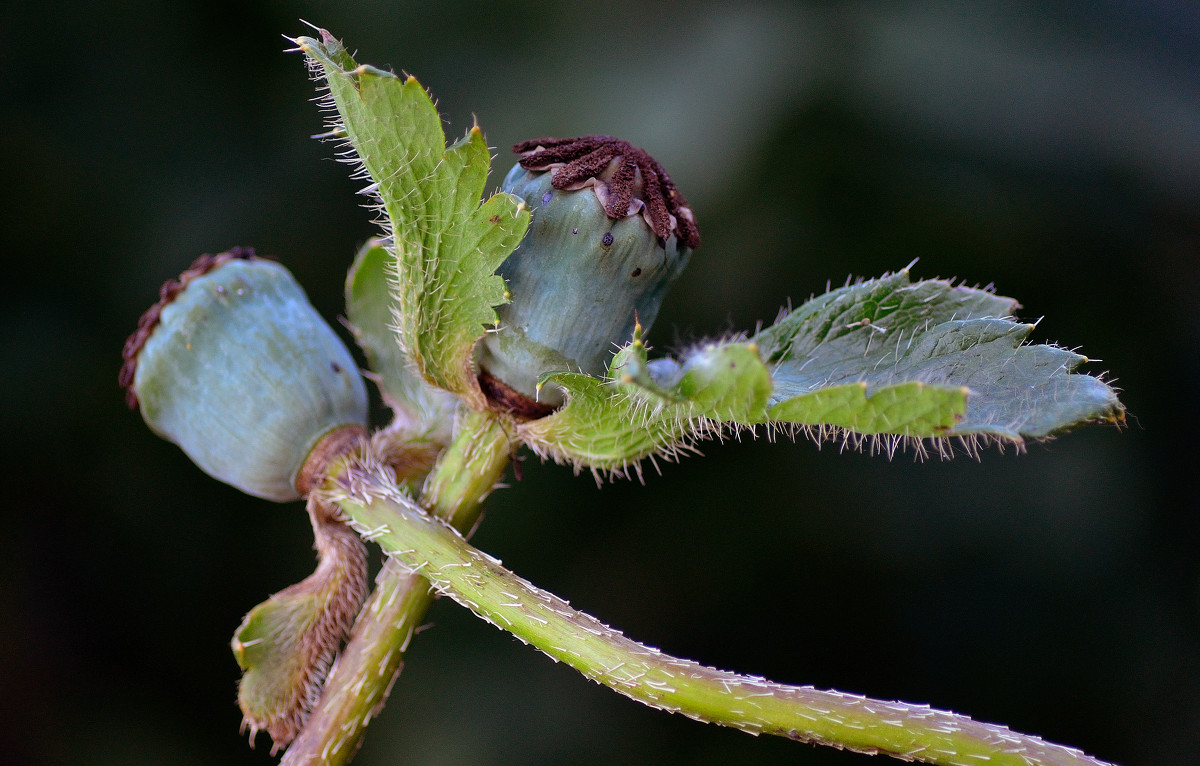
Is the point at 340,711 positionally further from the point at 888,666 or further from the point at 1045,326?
the point at 1045,326

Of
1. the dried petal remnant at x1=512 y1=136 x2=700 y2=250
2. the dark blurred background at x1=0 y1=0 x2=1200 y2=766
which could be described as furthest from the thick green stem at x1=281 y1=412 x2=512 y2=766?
the dark blurred background at x1=0 y1=0 x2=1200 y2=766

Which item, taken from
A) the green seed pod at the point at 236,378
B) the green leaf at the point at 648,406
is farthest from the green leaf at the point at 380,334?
the green leaf at the point at 648,406

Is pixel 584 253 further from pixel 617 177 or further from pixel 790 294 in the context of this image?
pixel 790 294

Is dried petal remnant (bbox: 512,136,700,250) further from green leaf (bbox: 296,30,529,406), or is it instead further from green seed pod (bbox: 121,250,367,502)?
green seed pod (bbox: 121,250,367,502)

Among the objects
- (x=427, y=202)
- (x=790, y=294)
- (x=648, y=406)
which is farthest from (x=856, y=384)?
(x=790, y=294)

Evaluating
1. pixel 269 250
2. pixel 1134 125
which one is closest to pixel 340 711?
pixel 269 250
